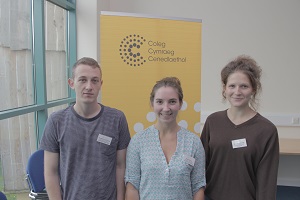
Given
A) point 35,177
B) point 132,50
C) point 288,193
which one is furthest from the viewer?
point 288,193

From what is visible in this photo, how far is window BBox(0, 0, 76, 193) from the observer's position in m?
2.36

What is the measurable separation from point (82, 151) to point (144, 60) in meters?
1.40

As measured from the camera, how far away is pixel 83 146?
1.34 meters

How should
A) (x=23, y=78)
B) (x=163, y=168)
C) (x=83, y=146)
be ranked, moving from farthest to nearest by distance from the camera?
(x=23, y=78) → (x=83, y=146) → (x=163, y=168)

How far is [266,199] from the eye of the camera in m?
1.31

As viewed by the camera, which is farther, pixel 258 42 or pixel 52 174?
pixel 258 42

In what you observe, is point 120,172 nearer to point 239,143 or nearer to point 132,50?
point 239,143

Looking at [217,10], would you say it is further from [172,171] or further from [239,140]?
[172,171]

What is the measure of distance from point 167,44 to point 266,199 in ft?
5.67

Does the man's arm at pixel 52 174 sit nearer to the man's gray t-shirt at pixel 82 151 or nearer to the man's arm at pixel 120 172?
the man's gray t-shirt at pixel 82 151

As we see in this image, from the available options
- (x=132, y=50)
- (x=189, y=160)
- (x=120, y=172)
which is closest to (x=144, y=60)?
(x=132, y=50)

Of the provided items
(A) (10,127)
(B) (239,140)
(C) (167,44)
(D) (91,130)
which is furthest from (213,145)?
(A) (10,127)

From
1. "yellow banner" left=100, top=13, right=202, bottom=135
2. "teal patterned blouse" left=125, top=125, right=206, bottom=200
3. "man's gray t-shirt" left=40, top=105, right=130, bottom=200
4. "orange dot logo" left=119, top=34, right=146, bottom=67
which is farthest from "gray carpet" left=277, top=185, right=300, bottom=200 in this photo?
"man's gray t-shirt" left=40, top=105, right=130, bottom=200

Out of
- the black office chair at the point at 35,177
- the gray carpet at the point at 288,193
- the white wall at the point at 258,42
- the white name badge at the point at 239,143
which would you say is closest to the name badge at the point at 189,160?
the white name badge at the point at 239,143
